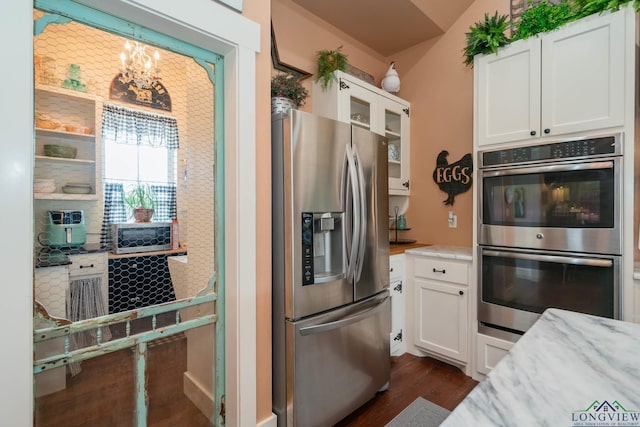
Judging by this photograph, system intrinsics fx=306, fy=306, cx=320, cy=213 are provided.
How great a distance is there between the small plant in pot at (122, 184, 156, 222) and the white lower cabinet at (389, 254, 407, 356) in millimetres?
1758

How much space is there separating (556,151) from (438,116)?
1.32m

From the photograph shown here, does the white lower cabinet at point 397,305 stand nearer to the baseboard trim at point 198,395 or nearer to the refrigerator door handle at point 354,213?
the refrigerator door handle at point 354,213

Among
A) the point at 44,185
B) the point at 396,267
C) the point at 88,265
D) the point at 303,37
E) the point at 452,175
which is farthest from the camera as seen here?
the point at 452,175

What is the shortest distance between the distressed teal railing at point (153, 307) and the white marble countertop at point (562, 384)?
129cm

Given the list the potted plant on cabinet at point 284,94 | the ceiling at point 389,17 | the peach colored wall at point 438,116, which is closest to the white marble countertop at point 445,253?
the peach colored wall at point 438,116

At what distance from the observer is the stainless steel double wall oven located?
1709 millimetres

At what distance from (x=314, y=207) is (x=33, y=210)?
3.75 feet

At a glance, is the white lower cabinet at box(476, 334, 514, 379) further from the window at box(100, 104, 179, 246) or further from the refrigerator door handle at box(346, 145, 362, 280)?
the window at box(100, 104, 179, 246)

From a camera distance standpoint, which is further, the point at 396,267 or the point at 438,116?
the point at 438,116

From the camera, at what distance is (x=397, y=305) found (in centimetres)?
255

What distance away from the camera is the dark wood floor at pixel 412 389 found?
190 centimetres

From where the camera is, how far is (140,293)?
134 cm

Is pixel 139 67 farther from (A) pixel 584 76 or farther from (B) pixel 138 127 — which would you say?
(A) pixel 584 76

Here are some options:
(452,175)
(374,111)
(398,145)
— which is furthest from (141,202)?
(452,175)
